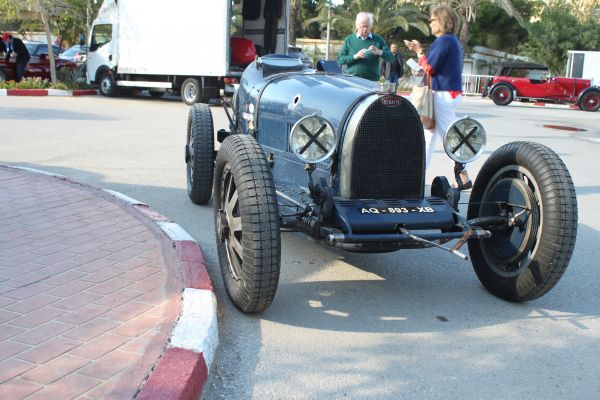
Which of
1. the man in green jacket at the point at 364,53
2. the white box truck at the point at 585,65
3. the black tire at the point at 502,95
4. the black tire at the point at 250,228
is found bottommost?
the black tire at the point at 250,228

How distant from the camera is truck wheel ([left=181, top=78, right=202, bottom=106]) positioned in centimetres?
1803

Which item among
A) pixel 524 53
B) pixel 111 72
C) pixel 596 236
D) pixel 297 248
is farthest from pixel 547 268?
pixel 524 53

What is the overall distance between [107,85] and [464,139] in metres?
17.5

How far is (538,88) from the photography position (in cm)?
2400

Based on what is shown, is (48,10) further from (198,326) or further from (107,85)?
(198,326)

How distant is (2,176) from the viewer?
24.6 ft

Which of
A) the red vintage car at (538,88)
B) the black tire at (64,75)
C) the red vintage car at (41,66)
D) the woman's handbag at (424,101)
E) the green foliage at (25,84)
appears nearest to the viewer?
the woman's handbag at (424,101)

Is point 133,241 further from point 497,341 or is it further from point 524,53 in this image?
point 524,53

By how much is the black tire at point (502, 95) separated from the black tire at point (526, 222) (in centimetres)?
2021

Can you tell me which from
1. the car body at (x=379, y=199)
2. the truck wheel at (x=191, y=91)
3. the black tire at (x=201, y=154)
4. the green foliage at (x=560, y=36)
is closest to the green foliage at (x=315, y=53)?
the green foliage at (x=560, y=36)

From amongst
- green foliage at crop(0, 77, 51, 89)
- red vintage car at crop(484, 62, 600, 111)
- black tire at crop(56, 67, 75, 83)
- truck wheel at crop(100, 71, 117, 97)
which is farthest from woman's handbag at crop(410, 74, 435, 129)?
black tire at crop(56, 67, 75, 83)

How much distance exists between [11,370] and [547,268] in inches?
119

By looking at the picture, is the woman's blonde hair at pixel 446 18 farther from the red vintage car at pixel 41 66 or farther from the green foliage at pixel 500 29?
the green foliage at pixel 500 29

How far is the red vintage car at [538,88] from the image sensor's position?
23.8 m
